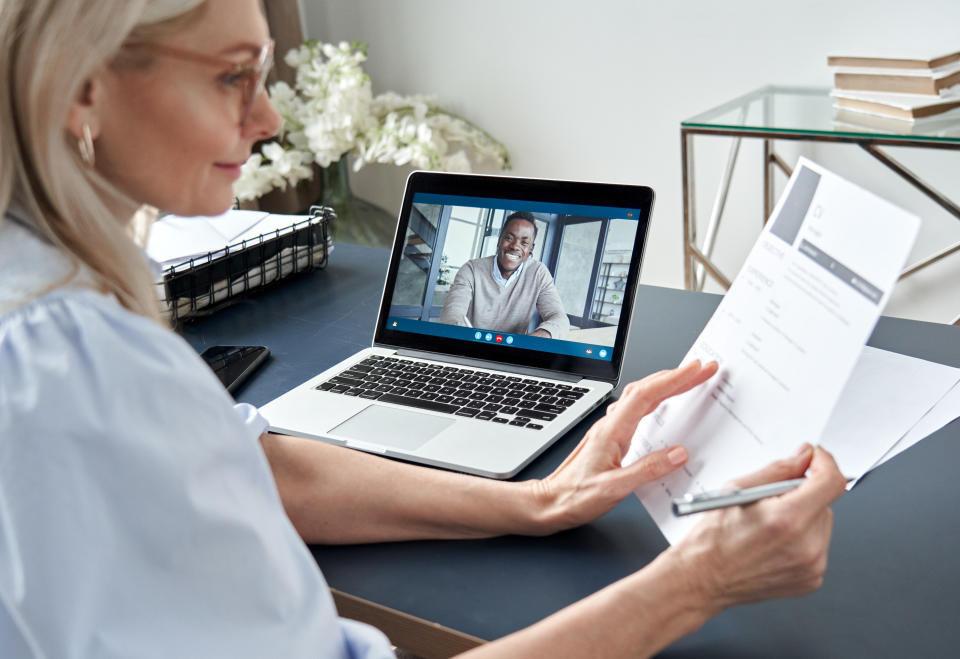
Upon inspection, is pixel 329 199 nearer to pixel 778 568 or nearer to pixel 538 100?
pixel 538 100

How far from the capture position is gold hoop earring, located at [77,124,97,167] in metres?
0.58

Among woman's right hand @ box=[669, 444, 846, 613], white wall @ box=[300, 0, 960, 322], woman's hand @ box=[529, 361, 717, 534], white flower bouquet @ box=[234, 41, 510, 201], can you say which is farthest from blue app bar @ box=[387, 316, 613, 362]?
white wall @ box=[300, 0, 960, 322]

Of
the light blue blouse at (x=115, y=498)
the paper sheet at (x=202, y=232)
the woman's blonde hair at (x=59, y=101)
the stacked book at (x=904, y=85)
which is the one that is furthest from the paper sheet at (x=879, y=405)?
the stacked book at (x=904, y=85)

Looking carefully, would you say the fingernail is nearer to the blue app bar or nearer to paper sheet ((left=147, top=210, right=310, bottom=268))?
the blue app bar

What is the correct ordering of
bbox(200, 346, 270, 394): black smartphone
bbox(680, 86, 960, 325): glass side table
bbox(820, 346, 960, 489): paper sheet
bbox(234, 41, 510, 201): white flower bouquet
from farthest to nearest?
bbox(234, 41, 510, 201): white flower bouquet → bbox(680, 86, 960, 325): glass side table → bbox(200, 346, 270, 394): black smartphone → bbox(820, 346, 960, 489): paper sheet

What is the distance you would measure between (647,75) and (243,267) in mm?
1490

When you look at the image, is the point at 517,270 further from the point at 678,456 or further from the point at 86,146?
the point at 86,146

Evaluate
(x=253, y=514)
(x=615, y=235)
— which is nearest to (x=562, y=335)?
(x=615, y=235)

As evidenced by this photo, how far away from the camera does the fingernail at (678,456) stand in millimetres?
721

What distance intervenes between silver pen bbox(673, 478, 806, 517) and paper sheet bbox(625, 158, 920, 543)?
36 millimetres

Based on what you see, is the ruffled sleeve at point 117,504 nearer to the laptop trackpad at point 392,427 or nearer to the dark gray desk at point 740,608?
the dark gray desk at point 740,608

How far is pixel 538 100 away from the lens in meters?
→ 2.66

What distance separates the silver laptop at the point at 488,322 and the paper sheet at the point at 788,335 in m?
0.23

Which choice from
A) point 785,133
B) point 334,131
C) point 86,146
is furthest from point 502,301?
point 334,131
